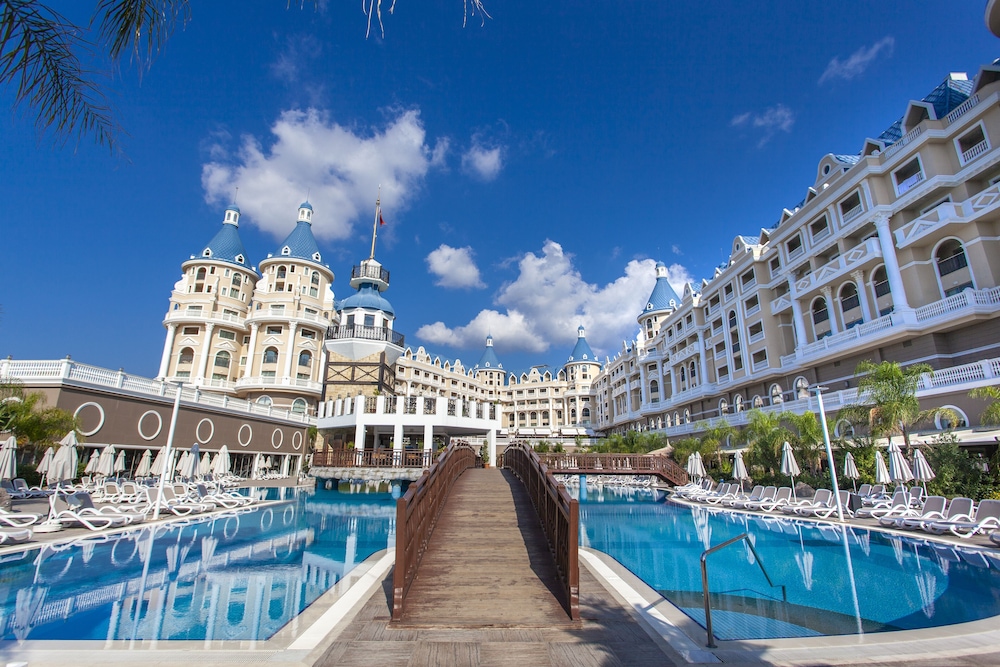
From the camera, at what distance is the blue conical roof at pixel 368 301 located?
39375 mm

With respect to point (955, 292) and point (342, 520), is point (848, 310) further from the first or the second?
point (342, 520)

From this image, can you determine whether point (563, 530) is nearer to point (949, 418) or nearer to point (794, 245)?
point (949, 418)

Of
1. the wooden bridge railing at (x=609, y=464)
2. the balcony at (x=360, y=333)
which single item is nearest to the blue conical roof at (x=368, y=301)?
the balcony at (x=360, y=333)

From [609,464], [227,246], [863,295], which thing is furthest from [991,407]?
[227,246]

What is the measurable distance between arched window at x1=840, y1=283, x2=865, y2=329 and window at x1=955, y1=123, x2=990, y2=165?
299 inches

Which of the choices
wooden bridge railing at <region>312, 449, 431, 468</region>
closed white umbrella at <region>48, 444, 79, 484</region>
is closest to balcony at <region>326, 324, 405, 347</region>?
wooden bridge railing at <region>312, 449, 431, 468</region>

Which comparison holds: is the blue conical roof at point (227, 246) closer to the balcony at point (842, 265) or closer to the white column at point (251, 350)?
the white column at point (251, 350)

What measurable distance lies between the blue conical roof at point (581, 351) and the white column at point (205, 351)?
58.8 m

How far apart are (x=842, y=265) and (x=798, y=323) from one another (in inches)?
199

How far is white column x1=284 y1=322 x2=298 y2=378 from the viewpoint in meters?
42.8

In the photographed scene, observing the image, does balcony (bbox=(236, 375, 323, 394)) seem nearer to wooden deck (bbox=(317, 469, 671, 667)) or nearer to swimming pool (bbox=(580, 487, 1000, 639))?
swimming pool (bbox=(580, 487, 1000, 639))

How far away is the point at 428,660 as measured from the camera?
169 inches

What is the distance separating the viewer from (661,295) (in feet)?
206

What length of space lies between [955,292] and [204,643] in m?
28.8
